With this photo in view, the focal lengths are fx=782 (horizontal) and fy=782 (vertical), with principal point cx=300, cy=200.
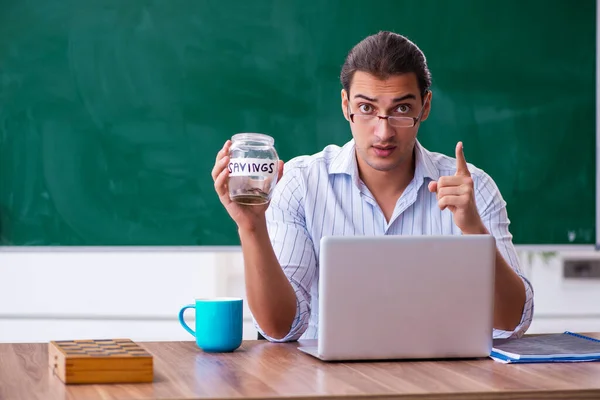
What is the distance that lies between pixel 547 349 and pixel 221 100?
1615 mm

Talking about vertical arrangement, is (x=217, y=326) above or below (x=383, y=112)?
below

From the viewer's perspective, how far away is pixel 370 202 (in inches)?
82.3

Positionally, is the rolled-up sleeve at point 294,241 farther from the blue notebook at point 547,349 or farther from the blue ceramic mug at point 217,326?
the blue notebook at point 547,349

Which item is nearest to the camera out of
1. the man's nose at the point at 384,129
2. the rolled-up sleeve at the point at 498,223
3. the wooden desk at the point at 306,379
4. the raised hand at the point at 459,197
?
the wooden desk at the point at 306,379

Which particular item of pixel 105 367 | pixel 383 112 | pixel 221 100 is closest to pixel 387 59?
pixel 383 112

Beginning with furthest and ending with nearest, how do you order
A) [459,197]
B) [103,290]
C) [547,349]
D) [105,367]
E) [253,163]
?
[103,290] < [459,197] < [547,349] < [253,163] < [105,367]

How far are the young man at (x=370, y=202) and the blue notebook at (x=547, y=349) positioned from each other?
0.41 ft

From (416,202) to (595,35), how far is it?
127cm

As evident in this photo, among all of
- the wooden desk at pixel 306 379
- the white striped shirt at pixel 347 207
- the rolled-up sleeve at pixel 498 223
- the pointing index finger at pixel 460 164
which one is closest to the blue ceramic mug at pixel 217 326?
the wooden desk at pixel 306 379

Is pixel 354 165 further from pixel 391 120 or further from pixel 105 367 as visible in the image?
pixel 105 367

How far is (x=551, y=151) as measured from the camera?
290 centimetres

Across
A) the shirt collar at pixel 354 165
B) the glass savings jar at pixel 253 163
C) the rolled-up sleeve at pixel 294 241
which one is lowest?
the rolled-up sleeve at pixel 294 241

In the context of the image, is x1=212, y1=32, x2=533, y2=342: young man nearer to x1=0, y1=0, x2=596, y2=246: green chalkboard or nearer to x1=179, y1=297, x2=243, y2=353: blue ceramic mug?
x1=179, y1=297, x2=243, y2=353: blue ceramic mug

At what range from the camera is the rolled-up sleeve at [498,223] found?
1827mm
